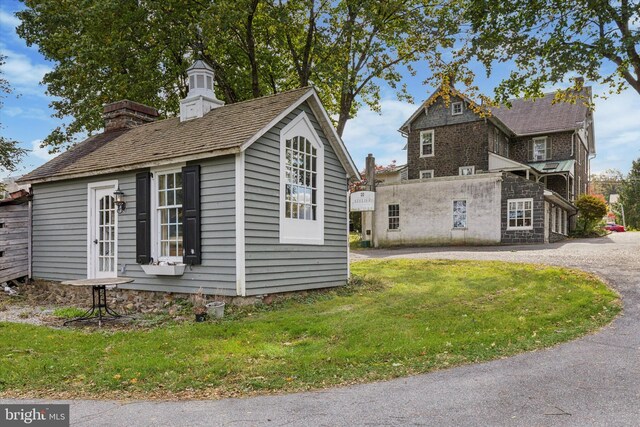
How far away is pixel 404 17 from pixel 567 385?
17.1 metres

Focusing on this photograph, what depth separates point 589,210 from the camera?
29.5 metres

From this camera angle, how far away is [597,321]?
309 inches

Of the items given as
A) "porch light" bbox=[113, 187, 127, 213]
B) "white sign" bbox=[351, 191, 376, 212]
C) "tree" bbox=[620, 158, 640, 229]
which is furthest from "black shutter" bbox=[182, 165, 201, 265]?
"tree" bbox=[620, 158, 640, 229]

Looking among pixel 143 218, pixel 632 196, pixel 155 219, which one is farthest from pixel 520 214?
pixel 632 196

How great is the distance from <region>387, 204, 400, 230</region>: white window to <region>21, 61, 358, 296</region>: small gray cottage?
14.7 meters

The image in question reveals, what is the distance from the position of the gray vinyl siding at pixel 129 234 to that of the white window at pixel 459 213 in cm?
1786

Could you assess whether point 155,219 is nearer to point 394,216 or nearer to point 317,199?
point 317,199

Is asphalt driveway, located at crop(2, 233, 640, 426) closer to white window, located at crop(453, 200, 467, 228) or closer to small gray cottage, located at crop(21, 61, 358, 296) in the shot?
small gray cottage, located at crop(21, 61, 358, 296)

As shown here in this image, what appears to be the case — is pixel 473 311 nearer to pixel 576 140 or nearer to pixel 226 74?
pixel 226 74

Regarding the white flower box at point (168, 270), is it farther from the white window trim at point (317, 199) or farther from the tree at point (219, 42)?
the tree at point (219, 42)

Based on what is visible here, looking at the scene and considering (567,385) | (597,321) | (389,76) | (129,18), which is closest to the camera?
(567,385)

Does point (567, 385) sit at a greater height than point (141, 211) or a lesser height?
lesser

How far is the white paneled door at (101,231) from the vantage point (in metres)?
→ 11.5

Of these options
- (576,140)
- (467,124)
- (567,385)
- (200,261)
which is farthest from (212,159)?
(576,140)
